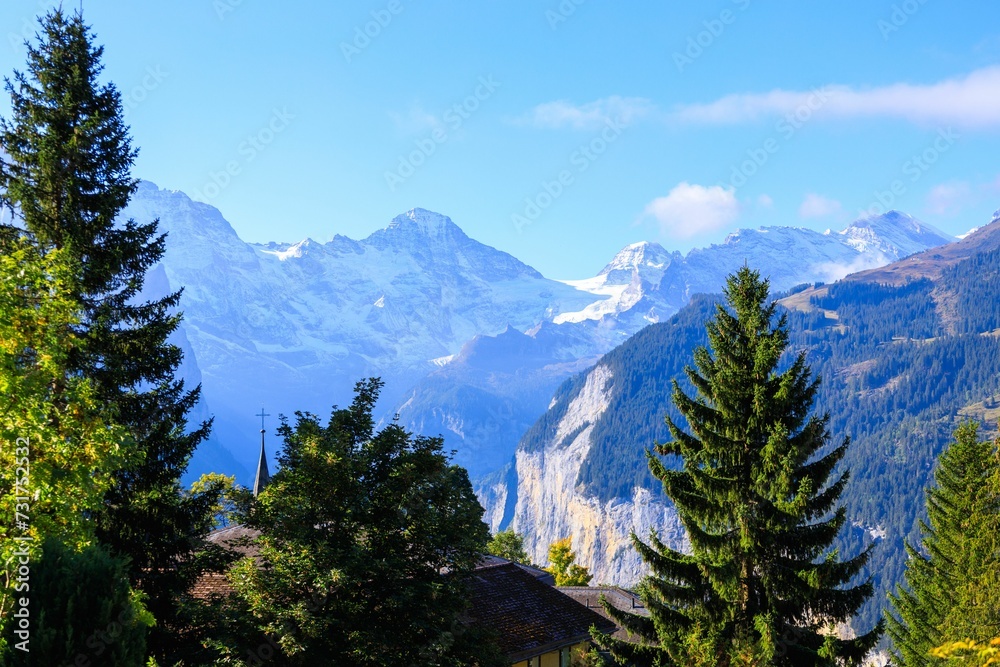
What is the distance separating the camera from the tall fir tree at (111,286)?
18766 mm

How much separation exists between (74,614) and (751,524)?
13.2m

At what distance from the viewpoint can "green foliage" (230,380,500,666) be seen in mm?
16484

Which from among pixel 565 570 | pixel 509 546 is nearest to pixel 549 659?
pixel 509 546

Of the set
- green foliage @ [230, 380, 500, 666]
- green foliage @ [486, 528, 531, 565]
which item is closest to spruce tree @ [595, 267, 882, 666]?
green foliage @ [230, 380, 500, 666]

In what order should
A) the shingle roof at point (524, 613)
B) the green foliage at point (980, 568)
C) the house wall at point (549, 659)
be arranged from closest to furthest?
1. the green foliage at point (980, 568)
2. the shingle roof at point (524, 613)
3. the house wall at point (549, 659)

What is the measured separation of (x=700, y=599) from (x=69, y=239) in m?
17.3

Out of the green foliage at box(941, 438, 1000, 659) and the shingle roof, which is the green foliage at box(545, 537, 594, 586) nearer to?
the shingle roof

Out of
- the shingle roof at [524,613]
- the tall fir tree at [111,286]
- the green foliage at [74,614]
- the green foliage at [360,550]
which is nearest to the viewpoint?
the green foliage at [74,614]

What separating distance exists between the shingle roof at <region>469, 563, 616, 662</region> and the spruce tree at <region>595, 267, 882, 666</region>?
957cm

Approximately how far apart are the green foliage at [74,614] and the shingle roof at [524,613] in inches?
607

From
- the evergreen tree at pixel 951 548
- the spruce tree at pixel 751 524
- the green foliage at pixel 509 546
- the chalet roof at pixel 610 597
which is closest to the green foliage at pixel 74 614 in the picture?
→ the spruce tree at pixel 751 524

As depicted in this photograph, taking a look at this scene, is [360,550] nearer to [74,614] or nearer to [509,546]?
[74,614]

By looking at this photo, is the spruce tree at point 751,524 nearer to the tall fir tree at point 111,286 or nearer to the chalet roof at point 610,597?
the tall fir tree at point 111,286

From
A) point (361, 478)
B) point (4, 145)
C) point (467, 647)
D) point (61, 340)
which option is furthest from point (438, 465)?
point (4, 145)
